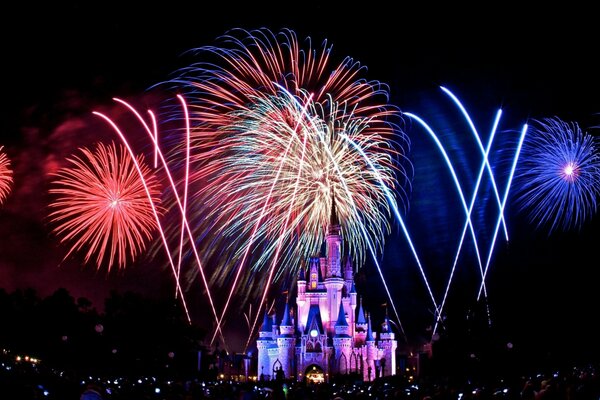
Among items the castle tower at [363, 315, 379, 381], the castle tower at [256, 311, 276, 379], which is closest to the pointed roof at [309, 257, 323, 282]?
the castle tower at [256, 311, 276, 379]

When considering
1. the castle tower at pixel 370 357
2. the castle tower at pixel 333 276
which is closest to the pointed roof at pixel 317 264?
the castle tower at pixel 333 276

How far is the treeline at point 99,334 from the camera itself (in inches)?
2106

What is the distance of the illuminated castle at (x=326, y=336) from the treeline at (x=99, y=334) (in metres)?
19.0

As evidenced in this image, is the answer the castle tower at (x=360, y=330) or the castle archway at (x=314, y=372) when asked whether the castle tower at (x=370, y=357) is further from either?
Result: the castle archway at (x=314, y=372)

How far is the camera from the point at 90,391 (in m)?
11.3

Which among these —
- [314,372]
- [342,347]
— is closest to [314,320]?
[342,347]

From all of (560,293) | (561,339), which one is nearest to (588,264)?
(560,293)

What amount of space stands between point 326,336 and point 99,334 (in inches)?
1406

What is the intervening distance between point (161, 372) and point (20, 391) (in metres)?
48.6

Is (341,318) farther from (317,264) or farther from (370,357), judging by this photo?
(317,264)

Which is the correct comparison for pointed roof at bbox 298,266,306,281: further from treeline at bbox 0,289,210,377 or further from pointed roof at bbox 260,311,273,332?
treeline at bbox 0,289,210,377

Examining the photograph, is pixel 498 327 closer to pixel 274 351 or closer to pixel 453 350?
pixel 453 350

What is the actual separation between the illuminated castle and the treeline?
19024mm

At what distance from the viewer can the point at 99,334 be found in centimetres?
5647
